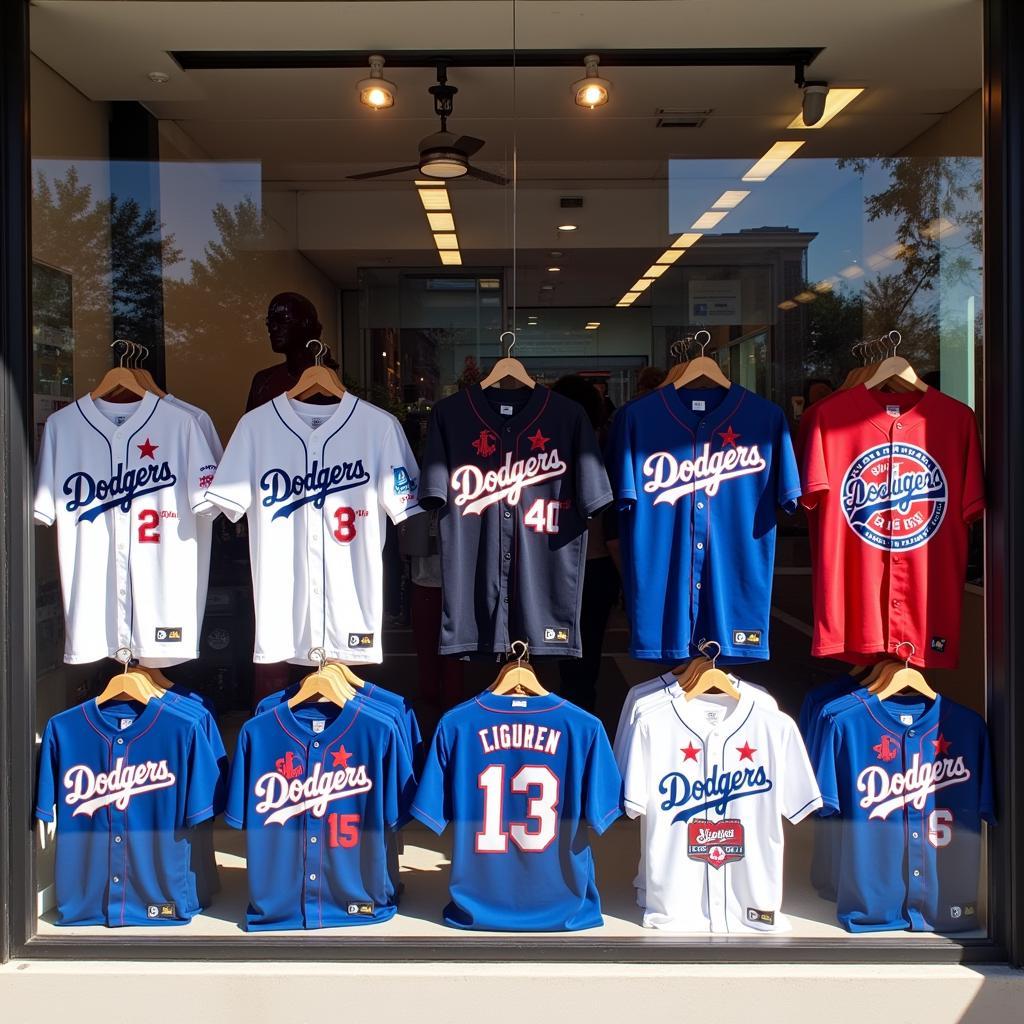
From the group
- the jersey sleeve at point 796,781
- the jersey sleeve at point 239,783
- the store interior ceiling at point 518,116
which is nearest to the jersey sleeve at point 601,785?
the jersey sleeve at point 796,781

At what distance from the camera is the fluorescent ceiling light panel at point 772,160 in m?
3.58

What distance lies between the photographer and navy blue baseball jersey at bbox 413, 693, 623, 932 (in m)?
2.97

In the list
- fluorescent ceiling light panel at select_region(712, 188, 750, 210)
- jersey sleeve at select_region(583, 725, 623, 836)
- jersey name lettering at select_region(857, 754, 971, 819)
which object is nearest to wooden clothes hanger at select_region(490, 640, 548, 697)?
jersey sleeve at select_region(583, 725, 623, 836)

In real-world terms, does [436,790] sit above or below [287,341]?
below

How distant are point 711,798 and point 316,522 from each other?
4.87 ft

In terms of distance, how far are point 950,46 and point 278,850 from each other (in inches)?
133

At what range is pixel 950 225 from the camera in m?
3.36

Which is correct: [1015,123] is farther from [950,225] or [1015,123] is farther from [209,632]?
[209,632]

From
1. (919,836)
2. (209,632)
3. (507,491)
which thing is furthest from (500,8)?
(919,836)

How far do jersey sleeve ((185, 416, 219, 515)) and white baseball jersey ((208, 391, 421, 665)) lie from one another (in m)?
0.08

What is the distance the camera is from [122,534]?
10.1 ft

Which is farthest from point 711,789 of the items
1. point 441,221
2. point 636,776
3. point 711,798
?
point 441,221

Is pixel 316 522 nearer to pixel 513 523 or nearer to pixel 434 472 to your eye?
pixel 434 472

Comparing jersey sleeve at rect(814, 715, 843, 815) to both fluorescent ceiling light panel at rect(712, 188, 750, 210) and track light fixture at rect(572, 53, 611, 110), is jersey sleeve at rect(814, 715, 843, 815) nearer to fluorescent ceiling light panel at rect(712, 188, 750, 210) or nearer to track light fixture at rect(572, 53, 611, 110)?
fluorescent ceiling light panel at rect(712, 188, 750, 210)
